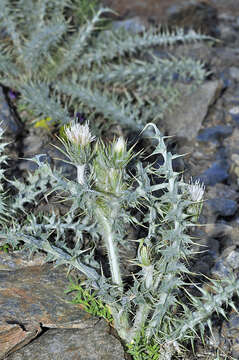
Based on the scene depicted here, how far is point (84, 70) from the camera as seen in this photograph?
12.8ft

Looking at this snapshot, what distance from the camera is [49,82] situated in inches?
147

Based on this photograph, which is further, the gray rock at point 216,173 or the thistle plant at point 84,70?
the thistle plant at point 84,70

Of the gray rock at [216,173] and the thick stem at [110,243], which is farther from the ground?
the thick stem at [110,243]

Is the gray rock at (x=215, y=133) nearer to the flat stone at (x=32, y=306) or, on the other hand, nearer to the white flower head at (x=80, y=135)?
the flat stone at (x=32, y=306)

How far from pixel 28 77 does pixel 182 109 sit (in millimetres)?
1183

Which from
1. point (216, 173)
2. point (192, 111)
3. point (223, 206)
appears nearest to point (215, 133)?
point (192, 111)

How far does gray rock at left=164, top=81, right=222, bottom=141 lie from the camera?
12.0 feet

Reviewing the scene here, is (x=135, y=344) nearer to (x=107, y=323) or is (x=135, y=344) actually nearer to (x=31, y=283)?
(x=107, y=323)

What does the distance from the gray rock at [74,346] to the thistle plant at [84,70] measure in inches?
65.8

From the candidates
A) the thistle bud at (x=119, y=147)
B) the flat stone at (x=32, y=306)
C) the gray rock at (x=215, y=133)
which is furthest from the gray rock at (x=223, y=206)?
the thistle bud at (x=119, y=147)

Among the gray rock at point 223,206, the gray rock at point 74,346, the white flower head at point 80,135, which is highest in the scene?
the white flower head at point 80,135

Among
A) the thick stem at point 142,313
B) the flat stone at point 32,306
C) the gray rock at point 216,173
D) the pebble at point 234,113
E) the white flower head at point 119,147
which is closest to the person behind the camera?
the white flower head at point 119,147

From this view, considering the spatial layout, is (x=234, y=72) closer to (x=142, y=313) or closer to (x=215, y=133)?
(x=215, y=133)

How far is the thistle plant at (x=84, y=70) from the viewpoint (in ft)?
11.5
